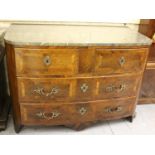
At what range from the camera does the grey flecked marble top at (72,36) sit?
1.15m

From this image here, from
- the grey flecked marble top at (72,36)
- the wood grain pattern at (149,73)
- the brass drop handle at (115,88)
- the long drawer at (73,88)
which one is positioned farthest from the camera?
the wood grain pattern at (149,73)

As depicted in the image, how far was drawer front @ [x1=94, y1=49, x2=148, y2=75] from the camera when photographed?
1.24 metres

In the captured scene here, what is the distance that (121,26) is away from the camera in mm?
1615

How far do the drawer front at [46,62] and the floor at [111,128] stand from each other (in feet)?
1.58

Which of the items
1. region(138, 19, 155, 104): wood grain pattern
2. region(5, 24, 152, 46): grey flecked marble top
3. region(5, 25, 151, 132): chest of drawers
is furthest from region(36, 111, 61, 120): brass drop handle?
region(138, 19, 155, 104): wood grain pattern

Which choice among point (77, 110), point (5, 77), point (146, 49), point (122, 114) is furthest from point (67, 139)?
point (5, 77)

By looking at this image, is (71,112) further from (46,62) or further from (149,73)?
(149,73)

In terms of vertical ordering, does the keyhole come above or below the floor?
above

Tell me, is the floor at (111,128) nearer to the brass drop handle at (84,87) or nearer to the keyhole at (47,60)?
the brass drop handle at (84,87)

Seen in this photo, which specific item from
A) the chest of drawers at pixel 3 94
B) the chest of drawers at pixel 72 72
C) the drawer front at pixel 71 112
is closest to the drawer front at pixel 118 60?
the chest of drawers at pixel 72 72

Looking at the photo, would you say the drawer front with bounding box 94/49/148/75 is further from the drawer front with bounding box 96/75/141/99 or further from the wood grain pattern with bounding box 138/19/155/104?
the wood grain pattern with bounding box 138/19/155/104

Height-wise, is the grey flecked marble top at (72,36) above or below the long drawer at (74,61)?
above

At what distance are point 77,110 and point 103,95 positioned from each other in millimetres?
203

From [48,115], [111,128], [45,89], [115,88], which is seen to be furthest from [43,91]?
[111,128]
